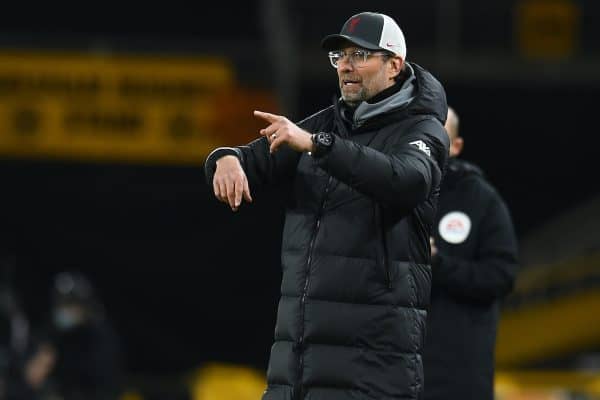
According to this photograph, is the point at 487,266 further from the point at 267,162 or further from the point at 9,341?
the point at 9,341

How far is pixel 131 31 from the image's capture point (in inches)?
786

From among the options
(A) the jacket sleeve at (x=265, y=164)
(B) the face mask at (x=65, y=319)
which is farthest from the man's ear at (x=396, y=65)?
(B) the face mask at (x=65, y=319)

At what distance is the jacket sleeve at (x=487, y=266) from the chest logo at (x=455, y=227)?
80mm

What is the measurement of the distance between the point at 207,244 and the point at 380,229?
16.0 metres

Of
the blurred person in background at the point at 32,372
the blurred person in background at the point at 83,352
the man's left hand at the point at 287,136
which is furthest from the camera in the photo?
the blurred person in background at the point at 32,372

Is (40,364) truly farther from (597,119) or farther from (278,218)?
(597,119)

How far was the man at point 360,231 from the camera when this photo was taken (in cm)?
489

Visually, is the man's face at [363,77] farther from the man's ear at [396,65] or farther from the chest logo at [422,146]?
the chest logo at [422,146]

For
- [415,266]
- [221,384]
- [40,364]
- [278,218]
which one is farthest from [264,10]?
[415,266]

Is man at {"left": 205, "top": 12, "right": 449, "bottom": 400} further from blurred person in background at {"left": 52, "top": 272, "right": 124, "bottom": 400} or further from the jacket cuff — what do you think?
blurred person in background at {"left": 52, "top": 272, "right": 124, "bottom": 400}

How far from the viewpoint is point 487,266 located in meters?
6.52

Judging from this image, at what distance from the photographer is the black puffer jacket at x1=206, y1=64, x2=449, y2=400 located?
4.93 metres

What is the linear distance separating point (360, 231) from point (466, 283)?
4.96ft

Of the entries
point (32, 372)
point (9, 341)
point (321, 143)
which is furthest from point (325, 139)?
point (32, 372)
